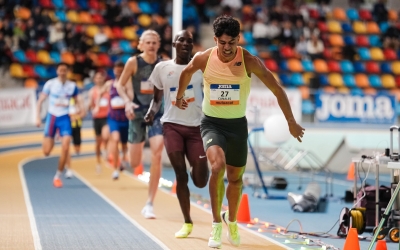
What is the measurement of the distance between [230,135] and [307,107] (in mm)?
13998

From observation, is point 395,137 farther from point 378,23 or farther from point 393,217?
point 378,23

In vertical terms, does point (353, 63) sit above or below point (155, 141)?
above

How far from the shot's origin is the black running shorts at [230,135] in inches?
308

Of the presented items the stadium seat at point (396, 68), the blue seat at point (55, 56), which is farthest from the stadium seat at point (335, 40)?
the blue seat at point (55, 56)

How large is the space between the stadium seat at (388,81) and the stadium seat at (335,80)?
1647 millimetres

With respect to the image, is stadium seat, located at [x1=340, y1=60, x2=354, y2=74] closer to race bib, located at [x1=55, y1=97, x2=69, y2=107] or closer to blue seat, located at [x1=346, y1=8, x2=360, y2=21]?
blue seat, located at [x1=346, y1=8, x2=360, y2=21]

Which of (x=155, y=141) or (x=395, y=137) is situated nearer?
(x=155, y=141)

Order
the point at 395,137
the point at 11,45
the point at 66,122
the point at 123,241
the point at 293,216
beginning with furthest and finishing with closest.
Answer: the point at 11,45 → the point at 395,137 → the point at 66,122 → the point at 293,216 → the point at 123,241

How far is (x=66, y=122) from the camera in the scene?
14594mm

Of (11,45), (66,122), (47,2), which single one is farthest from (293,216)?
(47,2)

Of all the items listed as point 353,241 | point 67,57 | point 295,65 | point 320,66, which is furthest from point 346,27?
point 353,241

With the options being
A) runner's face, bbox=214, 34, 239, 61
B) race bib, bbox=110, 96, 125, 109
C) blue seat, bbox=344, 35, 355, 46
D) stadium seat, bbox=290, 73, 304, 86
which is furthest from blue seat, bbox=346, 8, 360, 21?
runner's face, bbox=214, 34, 239, 61

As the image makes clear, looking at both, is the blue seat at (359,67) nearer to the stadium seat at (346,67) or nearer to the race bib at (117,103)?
the stadium seat at (346,67)

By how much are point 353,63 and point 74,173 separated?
1394 cm
